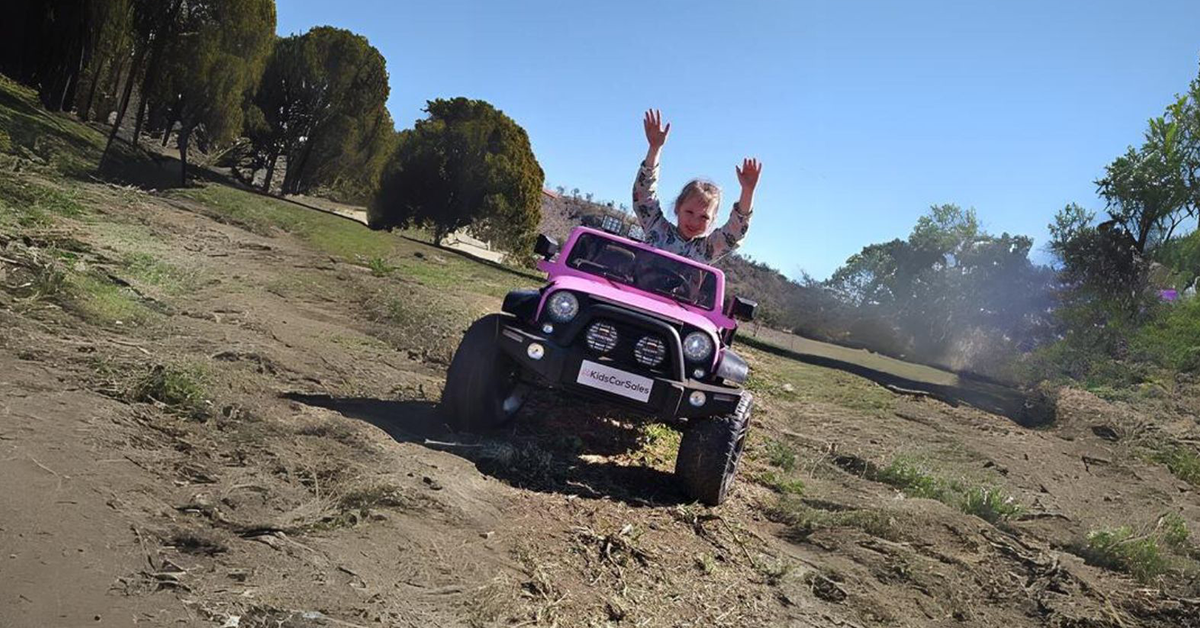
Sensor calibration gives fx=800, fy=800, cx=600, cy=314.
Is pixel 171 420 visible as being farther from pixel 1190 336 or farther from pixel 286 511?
pixel 1190 336

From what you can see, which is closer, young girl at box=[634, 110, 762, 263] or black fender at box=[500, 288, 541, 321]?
black fender at box=[500, 288, 541, 321]

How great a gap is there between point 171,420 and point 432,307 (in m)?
5.44

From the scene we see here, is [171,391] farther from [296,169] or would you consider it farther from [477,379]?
[296,169]

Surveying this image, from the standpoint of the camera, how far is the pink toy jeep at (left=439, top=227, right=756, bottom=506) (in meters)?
4.76

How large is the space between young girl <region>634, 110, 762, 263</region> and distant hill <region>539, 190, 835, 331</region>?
45.0ft

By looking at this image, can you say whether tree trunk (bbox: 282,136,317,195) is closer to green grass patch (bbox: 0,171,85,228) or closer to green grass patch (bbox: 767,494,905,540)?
green grass patch (bbox: 0,171,85,228)

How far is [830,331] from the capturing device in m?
27.9

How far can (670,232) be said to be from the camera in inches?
276

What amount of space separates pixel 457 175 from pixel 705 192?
14468 mm

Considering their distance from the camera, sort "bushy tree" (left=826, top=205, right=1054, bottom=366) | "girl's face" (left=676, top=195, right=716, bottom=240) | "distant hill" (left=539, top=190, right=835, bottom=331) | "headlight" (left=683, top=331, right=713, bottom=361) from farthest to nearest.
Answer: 1. "distant hill" (left=539, top=190, right=835, bottom=331)
2. "bushy tree" (left=826, top=205, right=1054, bottom=366)
3. "girl's face" (left=676, top=195, right=716, bottom=240)
4. "headlight" (left=683, top=331, right=713, bottom=361)

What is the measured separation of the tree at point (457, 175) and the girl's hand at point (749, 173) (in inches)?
567

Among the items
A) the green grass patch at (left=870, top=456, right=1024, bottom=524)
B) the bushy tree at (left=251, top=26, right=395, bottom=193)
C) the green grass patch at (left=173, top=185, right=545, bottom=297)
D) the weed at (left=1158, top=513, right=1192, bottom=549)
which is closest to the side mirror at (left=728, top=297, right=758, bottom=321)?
the green grass patch at (left=870, top=456, right=1024, bottom=524)

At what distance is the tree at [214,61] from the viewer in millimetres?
14914

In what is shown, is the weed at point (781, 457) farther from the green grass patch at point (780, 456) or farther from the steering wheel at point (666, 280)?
the steering wheel at point (666, 280)
